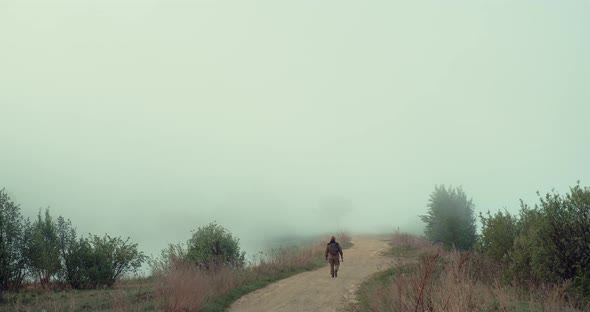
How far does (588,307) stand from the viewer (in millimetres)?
10250

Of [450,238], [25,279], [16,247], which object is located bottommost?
[450,238]

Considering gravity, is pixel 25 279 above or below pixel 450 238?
above

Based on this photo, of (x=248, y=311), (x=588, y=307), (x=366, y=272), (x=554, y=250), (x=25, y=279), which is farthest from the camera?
(x=25, y=279)

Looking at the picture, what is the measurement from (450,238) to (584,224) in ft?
81.1

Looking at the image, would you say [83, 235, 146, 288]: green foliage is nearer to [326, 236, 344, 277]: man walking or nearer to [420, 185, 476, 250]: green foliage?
[326, 236, 344, 277]: man walking

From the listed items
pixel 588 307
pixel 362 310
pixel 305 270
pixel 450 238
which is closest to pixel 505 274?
pixel 588 307

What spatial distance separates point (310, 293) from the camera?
16.6 m

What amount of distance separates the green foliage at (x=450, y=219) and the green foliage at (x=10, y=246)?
1218 inches

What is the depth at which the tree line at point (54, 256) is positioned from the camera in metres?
26.4

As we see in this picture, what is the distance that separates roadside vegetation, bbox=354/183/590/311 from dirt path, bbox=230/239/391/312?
0.82m

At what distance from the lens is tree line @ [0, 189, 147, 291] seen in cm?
2642

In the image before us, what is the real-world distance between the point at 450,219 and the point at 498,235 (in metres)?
20.4

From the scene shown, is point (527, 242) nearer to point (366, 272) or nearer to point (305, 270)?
point (366, 272)

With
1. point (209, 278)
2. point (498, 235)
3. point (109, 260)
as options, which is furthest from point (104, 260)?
point (498, 235)
